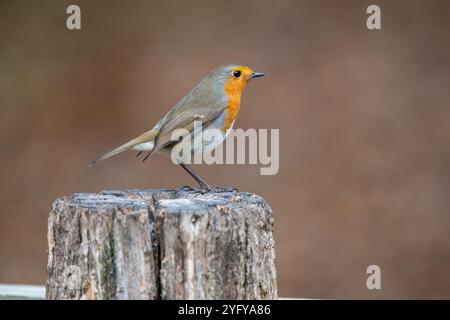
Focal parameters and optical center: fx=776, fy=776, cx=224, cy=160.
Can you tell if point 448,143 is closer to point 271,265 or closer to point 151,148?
point 151,148

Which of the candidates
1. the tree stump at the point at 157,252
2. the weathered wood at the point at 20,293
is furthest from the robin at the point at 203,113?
the tree stump at the point at 157,252

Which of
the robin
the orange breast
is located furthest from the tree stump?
the orange breast

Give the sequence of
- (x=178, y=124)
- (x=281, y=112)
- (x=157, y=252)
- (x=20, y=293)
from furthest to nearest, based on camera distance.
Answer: (x=281, y=112), (x=178, y=124), (x=20, y=293), (x=157, y=252)

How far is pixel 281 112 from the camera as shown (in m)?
8.48

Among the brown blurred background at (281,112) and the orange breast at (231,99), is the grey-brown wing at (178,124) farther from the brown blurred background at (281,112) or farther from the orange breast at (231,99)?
the brown blurred background at (281,112)

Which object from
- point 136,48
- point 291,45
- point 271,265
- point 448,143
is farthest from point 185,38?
point 271,265

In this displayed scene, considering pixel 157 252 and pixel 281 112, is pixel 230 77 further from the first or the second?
pixel 281 112

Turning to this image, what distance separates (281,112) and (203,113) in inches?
145

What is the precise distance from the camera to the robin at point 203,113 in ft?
15.8

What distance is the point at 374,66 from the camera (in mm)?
8531

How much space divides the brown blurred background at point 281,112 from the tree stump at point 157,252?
13.8ft

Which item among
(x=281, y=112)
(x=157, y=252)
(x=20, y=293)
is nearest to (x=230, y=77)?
(x=20, y=293)

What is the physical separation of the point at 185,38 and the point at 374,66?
7.08ft

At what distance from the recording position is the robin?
481cm
